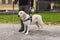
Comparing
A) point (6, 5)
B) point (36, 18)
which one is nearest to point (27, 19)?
point (36, 18)

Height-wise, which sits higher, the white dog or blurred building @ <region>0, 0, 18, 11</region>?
the white dog

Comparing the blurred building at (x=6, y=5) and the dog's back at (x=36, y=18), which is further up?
the dog's back at (x=36, y=18)

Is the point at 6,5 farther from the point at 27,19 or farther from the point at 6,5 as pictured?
the point at 27,19

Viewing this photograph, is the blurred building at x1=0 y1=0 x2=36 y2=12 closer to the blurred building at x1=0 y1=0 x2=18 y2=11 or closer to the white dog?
the blurred building at x1=0 y1=0 x2=18 y2=11

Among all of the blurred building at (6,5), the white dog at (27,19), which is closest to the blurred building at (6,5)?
the blurred building at (6,5)

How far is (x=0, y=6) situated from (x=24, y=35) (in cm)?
1658

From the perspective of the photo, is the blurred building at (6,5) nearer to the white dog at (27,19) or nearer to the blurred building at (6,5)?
the blurred building at (6,5)

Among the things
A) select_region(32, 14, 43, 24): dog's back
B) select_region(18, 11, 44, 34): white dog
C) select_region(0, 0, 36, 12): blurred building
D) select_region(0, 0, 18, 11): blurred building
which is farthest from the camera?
select_region(0, 0, 18, 11): blurred building

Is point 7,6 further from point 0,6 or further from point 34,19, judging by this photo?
point 34,19

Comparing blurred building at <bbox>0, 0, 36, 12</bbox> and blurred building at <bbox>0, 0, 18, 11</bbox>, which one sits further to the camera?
blurred building at <bbox>0, 0, 18, 11</bbox>

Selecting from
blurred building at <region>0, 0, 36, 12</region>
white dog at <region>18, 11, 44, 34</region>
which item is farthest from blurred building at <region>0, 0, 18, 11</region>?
white dog at <region>18, 11, 44, 34</region>

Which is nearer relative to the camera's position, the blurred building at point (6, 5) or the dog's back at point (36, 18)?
the dog's back at point (36, 18)

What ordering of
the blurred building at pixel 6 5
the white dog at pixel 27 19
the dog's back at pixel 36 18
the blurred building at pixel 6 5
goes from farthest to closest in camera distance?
the blurred building at pixel 6 5 < the blurred building at pixel 6 5 < the dog's back at pixel 36 18 < the white dog at pixel 27 19

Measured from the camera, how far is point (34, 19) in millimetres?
9945
